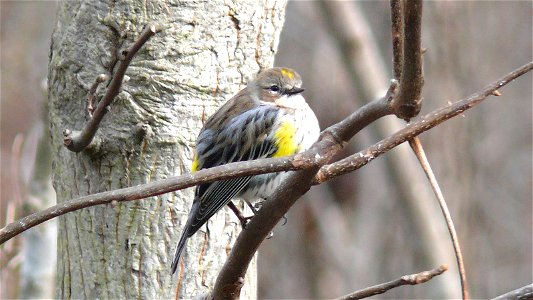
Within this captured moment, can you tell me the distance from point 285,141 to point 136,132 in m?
1.09

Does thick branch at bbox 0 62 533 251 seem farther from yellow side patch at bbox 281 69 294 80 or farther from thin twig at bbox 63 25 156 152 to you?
yellow side patch at bbox 281 69 294 80

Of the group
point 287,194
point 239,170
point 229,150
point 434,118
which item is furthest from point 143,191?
point 229,150

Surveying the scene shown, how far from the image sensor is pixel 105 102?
271 centimetres

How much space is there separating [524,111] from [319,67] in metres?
3.35

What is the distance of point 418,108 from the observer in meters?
2.21

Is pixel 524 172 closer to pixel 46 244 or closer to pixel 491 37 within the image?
pixel 491 37

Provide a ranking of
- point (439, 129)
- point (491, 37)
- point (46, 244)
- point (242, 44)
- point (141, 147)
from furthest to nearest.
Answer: point (491, 37) → point (439, 129) → point (46, 244) → point (242, 44) → point (141, 147)

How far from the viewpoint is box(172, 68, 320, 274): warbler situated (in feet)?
11.6

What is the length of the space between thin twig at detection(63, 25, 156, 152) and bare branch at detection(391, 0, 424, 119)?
75cm

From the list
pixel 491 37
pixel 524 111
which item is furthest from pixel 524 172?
pixel 491 37

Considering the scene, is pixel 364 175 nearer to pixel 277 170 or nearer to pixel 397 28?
pixel 397 28

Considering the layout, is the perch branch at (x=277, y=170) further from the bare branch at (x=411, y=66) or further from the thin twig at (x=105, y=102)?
the thin twig at (x=105, y=102)

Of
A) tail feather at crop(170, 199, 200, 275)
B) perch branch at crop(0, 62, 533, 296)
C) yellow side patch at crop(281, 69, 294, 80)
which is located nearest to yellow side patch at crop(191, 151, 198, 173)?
tail feather at crop(170, 199, 200, 275)

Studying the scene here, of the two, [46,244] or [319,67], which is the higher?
[319,67]
